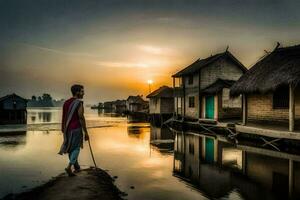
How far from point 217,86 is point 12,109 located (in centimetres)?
3956

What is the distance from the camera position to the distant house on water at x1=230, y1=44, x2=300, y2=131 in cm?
1691

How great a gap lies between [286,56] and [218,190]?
1504cm

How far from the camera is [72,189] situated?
7113mm

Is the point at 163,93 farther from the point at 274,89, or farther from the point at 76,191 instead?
the point at 76,191

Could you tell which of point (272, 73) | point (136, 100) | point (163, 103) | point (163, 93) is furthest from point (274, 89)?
point (136, 100)

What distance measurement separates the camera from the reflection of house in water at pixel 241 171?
337 inches

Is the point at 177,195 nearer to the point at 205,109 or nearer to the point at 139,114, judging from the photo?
the point at 205,109

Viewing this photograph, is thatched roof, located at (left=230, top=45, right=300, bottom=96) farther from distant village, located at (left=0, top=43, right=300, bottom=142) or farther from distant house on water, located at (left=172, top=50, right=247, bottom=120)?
distant house on water, located at (left=172, top=50, right=247, bottom=120)

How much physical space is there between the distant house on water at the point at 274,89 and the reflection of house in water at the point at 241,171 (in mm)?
4007

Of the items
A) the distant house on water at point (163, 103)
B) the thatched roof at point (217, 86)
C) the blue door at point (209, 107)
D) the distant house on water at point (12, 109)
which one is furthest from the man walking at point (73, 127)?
the distant house on water at point (12, 109)

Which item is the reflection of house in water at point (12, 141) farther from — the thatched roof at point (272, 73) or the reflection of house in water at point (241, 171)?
the thatched roof at point (272, 73)

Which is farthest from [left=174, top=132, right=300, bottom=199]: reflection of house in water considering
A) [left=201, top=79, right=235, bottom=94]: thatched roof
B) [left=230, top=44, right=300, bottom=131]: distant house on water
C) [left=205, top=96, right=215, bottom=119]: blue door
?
[left=205, top=96, right=215, bottom=119]: blue door

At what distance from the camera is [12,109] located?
5378cm

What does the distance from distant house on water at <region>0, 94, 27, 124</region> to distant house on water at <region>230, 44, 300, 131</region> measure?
4189 cm
